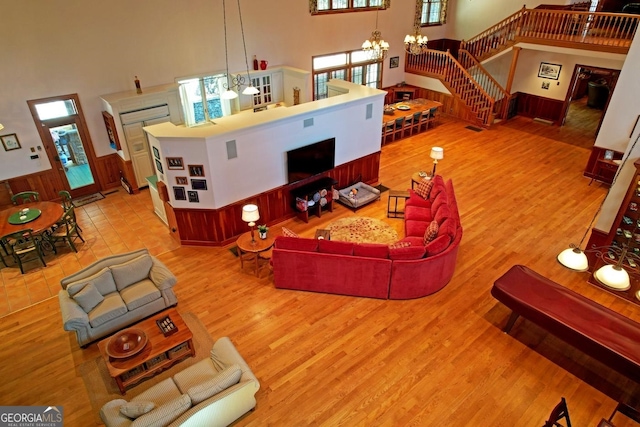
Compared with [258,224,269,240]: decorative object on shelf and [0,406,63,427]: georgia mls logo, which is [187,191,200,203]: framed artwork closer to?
[258,224,269,240]: decorative object on shelf

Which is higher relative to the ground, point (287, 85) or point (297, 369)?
point (287, 85)

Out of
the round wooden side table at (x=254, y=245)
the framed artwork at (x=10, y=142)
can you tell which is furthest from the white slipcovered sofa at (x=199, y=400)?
the framed artwork at (x=10, y=142)

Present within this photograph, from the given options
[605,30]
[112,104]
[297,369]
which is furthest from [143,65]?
[605,30]

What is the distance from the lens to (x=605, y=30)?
1066 centimetres

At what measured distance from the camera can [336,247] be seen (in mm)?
6207

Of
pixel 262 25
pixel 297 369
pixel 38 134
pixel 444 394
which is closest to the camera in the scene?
pixel 444 394

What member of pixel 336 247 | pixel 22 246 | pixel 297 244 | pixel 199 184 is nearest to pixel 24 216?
pixel 22 246

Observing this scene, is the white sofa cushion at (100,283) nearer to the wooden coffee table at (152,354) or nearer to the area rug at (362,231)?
the wooden coffee table at (152,354)

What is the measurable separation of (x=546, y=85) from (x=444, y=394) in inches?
470

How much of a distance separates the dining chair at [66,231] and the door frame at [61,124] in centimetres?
195

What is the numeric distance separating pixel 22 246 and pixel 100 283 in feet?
8.65

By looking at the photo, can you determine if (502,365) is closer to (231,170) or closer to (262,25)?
(231,170)

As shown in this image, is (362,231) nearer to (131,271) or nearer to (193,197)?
(193,197)

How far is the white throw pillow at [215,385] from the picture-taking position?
4.09 metres
